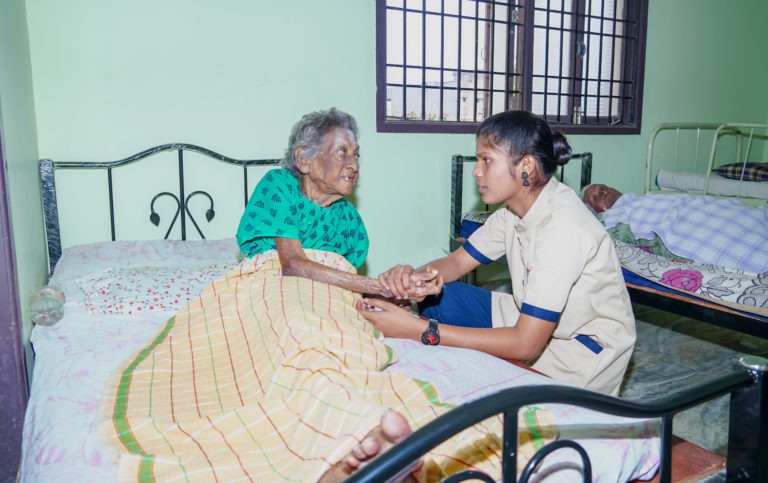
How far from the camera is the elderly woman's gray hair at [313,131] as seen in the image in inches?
74.4

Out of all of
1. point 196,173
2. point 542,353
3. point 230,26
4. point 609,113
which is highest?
point 230,26

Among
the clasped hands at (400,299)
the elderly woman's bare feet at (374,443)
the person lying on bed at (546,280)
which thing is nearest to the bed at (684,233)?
the person lying on bed at (546,280)

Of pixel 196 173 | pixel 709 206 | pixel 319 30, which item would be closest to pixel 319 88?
pixel 319 30

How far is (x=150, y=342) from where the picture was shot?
1528 millimetres

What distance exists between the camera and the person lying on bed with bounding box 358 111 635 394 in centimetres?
145

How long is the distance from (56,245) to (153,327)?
3.36ft

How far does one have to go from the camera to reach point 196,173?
2.78 m

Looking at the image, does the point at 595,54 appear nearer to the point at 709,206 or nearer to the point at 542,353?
the point at 709,206

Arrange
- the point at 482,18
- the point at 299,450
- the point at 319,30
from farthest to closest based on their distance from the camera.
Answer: the point at 482,18 → the point at 319,30 → the point at 299,450

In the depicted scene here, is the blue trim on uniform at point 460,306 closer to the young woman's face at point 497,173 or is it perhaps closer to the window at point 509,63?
the young woman's face at point 497,173

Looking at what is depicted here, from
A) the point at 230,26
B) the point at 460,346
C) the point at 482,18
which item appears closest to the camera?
the point at 460,346

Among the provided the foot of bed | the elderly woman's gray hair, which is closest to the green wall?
the elderly woman's gray hair

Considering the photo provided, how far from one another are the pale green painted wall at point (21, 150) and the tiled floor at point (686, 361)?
2.30 meters

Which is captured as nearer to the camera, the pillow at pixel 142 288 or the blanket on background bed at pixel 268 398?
the blanket on background bed at pixel 268 398
